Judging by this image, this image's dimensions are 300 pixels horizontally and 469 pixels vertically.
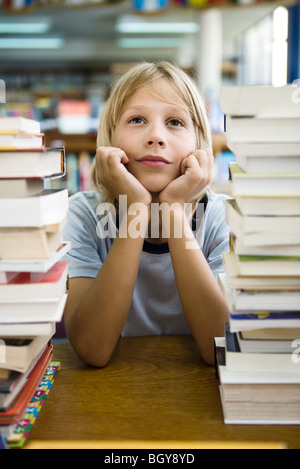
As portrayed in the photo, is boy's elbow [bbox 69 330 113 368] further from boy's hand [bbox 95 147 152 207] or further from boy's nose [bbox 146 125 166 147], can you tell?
boy's nose [bbox 146 125 166 147]

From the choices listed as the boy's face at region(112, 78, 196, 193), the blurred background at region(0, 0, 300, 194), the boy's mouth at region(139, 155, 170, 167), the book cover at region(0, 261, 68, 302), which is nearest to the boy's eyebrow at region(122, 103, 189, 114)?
the boy's face at region(112, 78, 196, 193)

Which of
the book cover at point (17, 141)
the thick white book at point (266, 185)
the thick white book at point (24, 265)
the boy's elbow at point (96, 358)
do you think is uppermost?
the book cover at point (17, 141)

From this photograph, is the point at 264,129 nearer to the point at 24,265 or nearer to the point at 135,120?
the point at 24,265

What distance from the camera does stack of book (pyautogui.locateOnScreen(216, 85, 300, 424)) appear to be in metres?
0.62

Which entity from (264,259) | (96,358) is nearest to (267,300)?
(264,259)

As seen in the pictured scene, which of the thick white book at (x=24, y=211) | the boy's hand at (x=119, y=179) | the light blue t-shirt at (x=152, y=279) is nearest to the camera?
the thick white book at (x=24, y=211)

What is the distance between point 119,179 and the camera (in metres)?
0.94

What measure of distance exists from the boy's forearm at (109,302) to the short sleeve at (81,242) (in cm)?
14

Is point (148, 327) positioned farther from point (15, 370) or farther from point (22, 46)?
point (22, 46)

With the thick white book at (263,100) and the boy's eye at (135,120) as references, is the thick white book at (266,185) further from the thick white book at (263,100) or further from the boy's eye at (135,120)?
the boy's eye at (135,120)

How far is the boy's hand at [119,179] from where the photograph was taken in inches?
36.9

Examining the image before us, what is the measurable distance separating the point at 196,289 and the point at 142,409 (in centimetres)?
28

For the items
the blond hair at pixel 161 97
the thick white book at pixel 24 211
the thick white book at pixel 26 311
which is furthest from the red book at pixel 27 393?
the blond hair at pixel 161 97

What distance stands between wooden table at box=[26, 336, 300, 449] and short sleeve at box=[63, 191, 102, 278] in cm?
21
